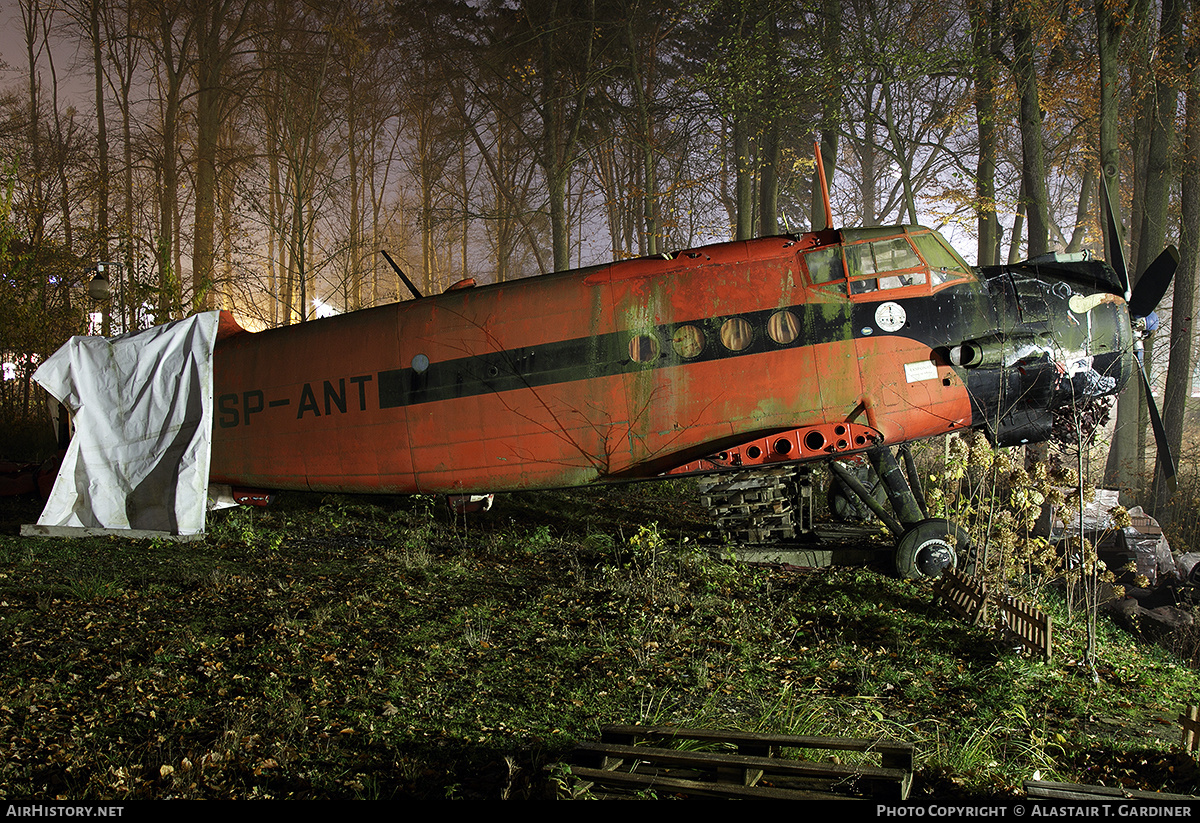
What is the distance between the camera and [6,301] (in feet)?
43.9

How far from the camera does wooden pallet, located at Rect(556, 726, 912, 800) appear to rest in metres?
3.35

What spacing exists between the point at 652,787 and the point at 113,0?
98.9 ft

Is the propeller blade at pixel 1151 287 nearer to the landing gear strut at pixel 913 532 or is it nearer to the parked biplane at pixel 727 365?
the parked biplane at pixel 727 365

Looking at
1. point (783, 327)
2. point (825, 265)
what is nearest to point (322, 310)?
point (783, 327)

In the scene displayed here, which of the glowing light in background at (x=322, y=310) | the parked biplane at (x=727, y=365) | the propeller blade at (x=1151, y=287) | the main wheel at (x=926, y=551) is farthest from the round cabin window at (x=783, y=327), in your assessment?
the glowing light in background at (x=322, y=310)

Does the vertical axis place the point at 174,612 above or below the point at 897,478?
below

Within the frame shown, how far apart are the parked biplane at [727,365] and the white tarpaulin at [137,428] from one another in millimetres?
1456

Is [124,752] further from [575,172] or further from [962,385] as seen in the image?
[575,172]

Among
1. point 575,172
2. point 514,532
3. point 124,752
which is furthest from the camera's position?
point 575,172

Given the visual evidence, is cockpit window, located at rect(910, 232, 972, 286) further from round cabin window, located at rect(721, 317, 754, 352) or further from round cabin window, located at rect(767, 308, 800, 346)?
round cabin window, located at rect(721, 317, 754, 352)

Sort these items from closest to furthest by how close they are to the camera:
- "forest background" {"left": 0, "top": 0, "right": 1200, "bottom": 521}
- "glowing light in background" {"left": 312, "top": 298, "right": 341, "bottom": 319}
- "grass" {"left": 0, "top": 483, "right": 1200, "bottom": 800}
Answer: "grass" {"left": 0, "top": 483, "right": 1200, "bottom": 800}, "forest background" {"left": 0, "top": 0, "right": 1200, "bottom": 521}, "glowing light in background" {"left": 312, "top": 298, "right": 341, "bottom": 319}

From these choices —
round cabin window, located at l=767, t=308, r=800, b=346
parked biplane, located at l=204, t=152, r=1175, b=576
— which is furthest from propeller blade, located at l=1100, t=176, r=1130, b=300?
round cabin window, located at l=767, t=308, r=800, b=346

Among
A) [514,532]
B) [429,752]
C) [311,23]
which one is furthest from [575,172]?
[429,752]

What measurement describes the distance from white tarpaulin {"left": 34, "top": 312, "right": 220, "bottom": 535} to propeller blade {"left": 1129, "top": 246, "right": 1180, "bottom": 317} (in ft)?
34.6
